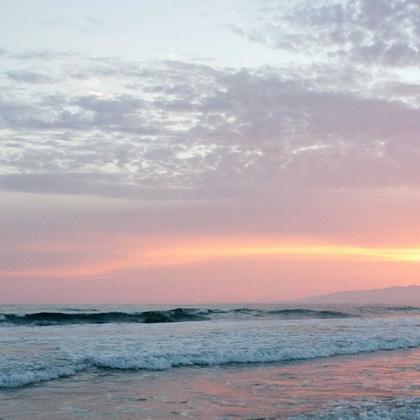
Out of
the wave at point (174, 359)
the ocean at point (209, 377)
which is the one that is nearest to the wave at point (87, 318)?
the ocean at point (209, 377)

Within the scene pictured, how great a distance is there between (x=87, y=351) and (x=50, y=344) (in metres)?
3.05

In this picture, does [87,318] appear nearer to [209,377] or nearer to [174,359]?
[174,359]

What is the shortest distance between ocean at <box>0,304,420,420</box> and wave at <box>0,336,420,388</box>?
0.12 ft

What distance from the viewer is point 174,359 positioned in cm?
1803

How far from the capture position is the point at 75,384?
46.3ft

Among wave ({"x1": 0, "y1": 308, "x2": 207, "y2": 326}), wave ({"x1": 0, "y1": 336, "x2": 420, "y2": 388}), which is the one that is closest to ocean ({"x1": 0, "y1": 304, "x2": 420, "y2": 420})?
wave ({"x1": 0, "y1": 336, "x2": 420, "y2": 388})

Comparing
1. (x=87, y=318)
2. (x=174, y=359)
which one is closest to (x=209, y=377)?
(x=174, y=359)

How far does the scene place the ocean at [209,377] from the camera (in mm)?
11227

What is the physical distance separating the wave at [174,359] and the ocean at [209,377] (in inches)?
1.4

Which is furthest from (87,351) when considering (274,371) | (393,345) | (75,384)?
(393,345)

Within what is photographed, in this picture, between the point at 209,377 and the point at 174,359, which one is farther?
the point at 174,359

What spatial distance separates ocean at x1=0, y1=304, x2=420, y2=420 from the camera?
1123cm

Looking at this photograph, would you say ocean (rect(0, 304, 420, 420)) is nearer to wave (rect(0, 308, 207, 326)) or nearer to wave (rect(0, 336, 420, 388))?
wave (rect(0, 336, 420, 388))

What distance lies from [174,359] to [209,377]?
113 inches
